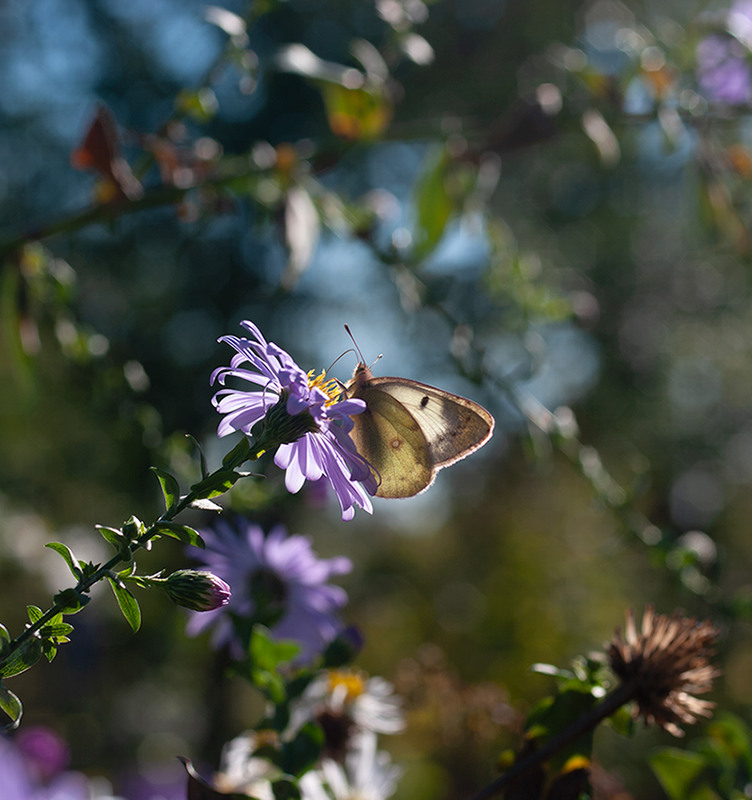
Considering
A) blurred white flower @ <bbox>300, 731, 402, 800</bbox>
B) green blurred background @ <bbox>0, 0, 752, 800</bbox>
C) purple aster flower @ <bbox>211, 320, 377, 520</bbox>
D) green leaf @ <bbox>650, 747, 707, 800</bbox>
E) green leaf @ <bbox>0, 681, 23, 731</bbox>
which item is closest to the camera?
green leaf @ <bbox>0, 681, 23, 731</bbox>

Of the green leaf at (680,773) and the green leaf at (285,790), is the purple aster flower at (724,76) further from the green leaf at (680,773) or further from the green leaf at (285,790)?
the green leaf at (285,790)

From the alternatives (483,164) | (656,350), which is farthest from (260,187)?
(656,350)

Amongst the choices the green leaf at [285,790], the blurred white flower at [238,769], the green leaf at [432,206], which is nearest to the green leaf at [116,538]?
the green leaf at [285,790]

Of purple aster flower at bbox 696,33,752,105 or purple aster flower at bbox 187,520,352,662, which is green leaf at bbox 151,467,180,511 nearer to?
purple aster flower at bbox 187,520,352,662

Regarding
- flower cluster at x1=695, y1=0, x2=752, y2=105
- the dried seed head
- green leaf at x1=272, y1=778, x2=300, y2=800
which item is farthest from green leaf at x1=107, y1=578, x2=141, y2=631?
flower cluster at x1=695, y1=0, x2=752, y2=105

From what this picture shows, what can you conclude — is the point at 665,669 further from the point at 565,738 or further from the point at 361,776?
the point at 361,776

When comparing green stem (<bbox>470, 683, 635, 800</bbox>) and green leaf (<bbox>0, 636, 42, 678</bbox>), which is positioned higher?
green leaf (<bbox>0, 636, 42, 678</bbox>)
